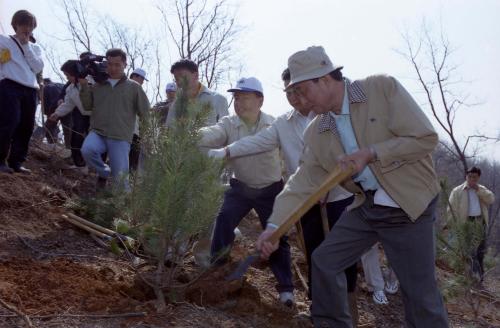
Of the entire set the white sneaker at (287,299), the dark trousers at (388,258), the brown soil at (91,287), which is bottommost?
the white sneaker at (287,299)

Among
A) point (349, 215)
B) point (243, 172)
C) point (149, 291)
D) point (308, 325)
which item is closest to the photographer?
point (349, 215)

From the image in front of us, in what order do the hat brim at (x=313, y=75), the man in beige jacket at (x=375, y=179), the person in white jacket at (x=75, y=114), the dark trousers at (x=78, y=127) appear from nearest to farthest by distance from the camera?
the man in beige jacket at (x=375, y=179)
the hat brim at (x=313, y=75)
the person in white jacket at (x=75, y=114)
the dark trousers at (x=78, y=127)

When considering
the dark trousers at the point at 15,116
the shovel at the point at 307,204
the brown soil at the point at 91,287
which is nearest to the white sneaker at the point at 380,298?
the brown soil at the point at 91,287

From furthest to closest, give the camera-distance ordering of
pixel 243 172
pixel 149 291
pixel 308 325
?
pixel 243 172 → pixel 308 325 → pixel 149 291

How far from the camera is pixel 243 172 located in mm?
4621

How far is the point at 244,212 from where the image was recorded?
15.2ft

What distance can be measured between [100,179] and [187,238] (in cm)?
335

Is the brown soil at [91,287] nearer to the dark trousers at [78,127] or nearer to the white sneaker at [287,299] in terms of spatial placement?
the white sneaker at [287,299]

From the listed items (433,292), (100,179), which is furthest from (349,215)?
(100,179)

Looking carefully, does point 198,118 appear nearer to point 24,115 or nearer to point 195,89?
point 195,89

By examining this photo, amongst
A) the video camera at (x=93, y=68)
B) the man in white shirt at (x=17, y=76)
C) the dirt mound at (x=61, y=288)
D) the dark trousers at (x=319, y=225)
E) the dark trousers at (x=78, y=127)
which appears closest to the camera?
the dirt mound at (x=61, y=288)

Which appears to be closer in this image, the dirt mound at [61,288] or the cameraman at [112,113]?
the dirt mound at [61,288]

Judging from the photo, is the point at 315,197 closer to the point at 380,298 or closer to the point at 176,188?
the point at 176,188

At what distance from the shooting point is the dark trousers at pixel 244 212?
445 centimetres
